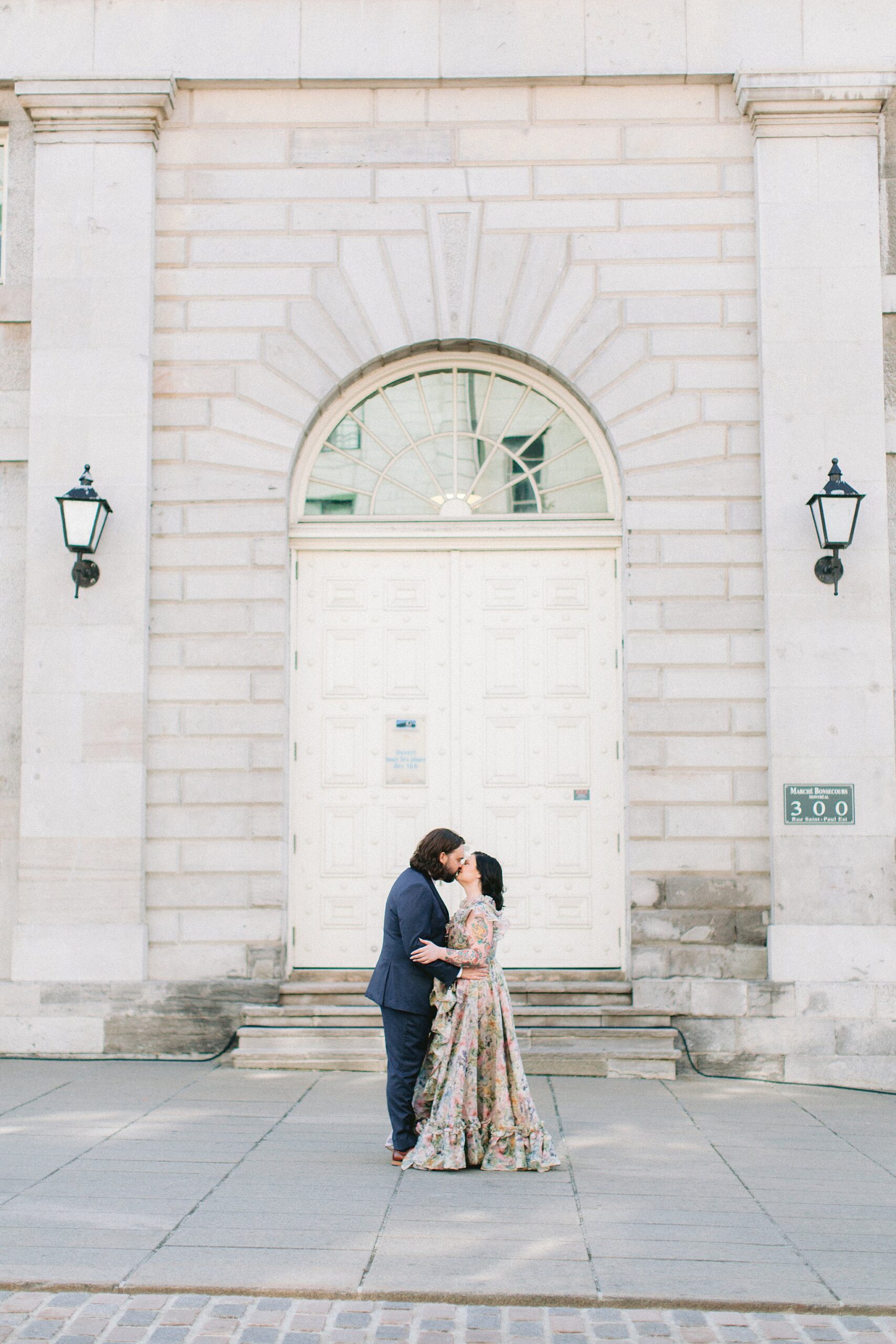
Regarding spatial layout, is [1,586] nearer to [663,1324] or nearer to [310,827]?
[310,827]

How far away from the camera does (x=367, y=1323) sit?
4.52 m

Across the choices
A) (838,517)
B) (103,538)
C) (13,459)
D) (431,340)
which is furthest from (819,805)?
(13,459)

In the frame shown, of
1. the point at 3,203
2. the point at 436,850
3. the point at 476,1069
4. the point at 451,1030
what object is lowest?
the point at 476,1069

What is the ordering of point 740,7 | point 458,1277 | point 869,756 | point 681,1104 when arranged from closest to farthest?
1. point 458,1277
2. point 681,1104
3. point 869,756
4. point 740,7

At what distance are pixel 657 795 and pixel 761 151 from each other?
5.39m

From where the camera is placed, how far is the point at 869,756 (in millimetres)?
9680

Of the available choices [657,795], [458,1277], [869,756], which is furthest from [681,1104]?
[458,1277]

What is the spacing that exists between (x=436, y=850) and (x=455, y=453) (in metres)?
4.78

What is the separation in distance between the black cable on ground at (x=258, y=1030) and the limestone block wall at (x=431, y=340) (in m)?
0.61

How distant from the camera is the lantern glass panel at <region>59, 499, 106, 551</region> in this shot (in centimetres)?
966

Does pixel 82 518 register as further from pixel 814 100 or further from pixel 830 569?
pixel 814 100

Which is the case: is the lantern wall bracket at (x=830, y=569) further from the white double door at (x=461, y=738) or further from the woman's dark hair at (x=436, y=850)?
the woman's dark hair at (x=436, y=850)

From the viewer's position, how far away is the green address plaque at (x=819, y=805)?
31.6 feet

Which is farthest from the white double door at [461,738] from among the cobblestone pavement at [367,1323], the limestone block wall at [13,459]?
the cobblestone pavement at [367,1323]
